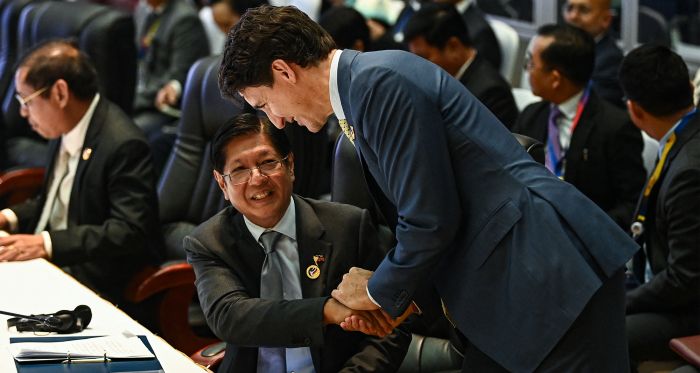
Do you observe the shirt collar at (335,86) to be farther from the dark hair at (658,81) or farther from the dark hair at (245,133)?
the dark hair at (658,81)

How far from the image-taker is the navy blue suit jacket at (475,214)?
1.91 meters

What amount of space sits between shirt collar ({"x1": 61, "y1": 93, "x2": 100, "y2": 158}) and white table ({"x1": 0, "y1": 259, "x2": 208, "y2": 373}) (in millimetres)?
457

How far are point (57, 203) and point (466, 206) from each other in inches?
76.2

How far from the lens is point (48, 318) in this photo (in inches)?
98.7

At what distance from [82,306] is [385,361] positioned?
0.70 m

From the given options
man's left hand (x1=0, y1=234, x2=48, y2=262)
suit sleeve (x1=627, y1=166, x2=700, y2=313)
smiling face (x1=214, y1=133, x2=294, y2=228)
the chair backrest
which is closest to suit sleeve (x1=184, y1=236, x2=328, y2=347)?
smiling face (x1=214, y1=133, x2=294, y2=228)

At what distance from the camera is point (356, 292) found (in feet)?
7.23

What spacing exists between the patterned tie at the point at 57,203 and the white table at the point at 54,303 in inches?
15.8

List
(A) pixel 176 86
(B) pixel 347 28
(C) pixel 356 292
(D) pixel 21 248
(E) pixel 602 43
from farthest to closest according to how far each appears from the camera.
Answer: (A) pixel 176 86 → (E) pixel 602 43 → (B) pixel 347 28 → (D) pixel 21 248 → (C) pixel 356 292

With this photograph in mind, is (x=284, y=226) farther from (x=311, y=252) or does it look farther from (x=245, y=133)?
(x=245, y=133)

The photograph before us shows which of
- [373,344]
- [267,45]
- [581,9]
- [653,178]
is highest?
[267,45]

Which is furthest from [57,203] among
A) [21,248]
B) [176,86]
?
[176,86]

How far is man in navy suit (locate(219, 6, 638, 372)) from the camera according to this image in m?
1.93

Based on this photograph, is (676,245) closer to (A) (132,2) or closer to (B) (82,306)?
(B) (82,306)
